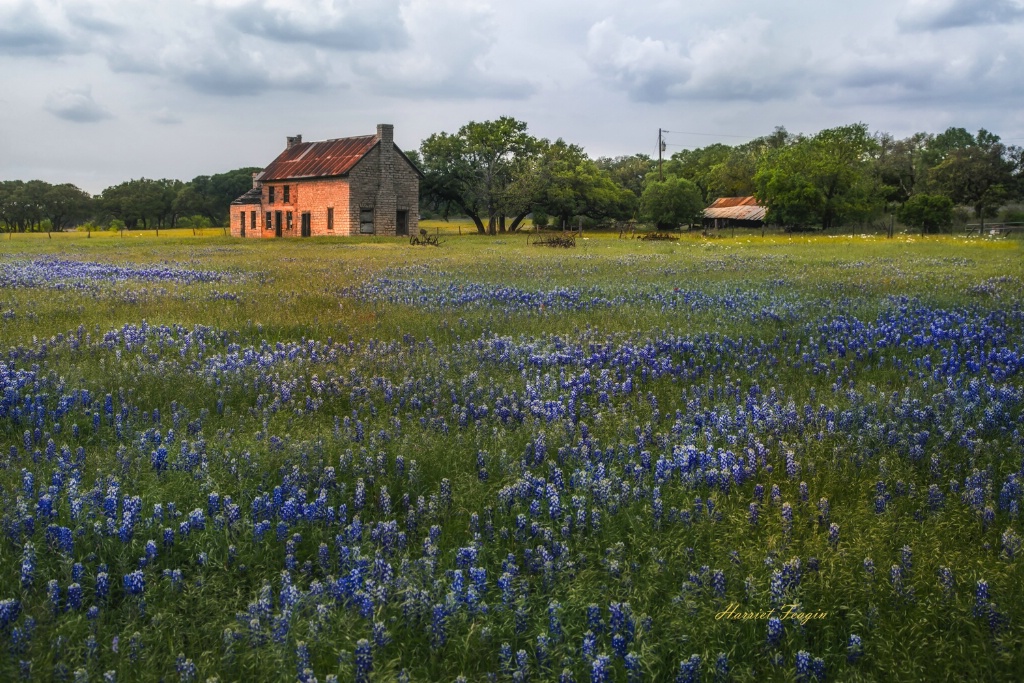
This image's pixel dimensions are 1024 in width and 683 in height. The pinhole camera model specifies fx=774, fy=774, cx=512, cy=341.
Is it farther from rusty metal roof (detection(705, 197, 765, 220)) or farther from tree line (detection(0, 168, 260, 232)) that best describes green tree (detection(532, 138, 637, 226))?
tree line (detection(0, 168, 260, 232))

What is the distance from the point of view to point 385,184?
63.7 m

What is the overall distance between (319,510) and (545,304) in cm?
894

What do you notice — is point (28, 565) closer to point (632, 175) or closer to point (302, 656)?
point (302, 656)

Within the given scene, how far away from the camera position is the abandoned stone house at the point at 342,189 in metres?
62.2

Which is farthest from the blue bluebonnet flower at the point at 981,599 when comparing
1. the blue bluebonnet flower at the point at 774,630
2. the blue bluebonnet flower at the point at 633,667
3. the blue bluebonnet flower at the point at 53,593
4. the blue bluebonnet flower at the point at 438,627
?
the blue bluebonnet flower at the point at 53,593

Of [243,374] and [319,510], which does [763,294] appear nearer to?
[243,374]

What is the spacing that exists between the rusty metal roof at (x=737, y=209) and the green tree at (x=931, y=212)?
17136 mm

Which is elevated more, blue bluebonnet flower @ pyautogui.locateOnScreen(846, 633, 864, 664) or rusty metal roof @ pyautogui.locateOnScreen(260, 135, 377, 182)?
rusty metal roof @ pyautogui.locateOnScreen(260, 135, 377, 182)

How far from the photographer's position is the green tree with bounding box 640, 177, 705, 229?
8475 cm

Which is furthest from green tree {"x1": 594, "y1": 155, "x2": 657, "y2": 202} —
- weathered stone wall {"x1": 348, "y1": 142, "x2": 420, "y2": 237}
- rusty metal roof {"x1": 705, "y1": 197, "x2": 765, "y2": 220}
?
weathered stone wall {"x1": 348, "y1": 142, "x2": 420, "y2": 237}

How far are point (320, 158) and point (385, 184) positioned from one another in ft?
23.0

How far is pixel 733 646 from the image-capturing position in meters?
3.11

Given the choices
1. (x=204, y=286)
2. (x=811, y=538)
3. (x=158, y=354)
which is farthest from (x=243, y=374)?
(x=204, y=286)

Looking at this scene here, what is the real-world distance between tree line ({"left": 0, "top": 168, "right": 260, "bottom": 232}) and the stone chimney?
62.4 m
